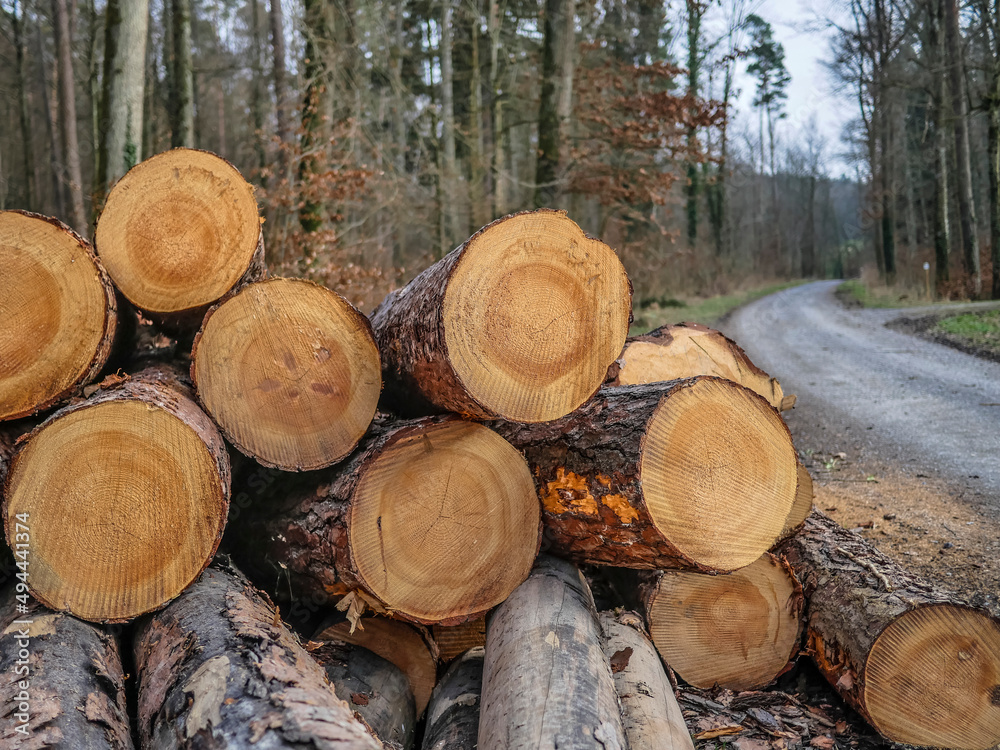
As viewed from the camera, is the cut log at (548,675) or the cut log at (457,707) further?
the cut log at (457,707)

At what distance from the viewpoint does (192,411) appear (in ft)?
7.52

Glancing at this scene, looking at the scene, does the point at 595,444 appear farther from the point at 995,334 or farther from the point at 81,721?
the point at 995,334

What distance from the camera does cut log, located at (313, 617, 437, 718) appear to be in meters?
2.62

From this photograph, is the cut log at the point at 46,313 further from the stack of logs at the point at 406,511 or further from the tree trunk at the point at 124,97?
the tree trunk at the point at 124,97

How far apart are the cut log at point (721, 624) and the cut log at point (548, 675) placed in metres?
0.44

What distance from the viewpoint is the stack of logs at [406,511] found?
6.82 feet

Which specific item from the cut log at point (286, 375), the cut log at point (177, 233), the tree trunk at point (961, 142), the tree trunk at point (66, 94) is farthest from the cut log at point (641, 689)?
the tree trunk at point (961, 142)

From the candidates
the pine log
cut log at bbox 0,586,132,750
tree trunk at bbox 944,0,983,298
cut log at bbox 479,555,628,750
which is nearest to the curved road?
the pine log

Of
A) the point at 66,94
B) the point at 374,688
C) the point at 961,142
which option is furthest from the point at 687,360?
the point at 961,142

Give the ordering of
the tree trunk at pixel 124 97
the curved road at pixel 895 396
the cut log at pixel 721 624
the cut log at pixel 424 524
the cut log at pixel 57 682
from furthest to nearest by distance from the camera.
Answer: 1. the tree trunk at pixel 124 97
2. the curved road at pixel 895 396
3. the cut log at pixel 721 624
4. the cut log at pixel 424 524
5. the cut log at pixel 57 682

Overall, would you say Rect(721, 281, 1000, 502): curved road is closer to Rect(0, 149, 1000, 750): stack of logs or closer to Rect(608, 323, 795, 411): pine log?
Rect(608, 323, 795, 411): pine log

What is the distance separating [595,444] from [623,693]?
2.81 feet

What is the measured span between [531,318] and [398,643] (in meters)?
1.40

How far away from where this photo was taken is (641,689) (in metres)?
2.28
